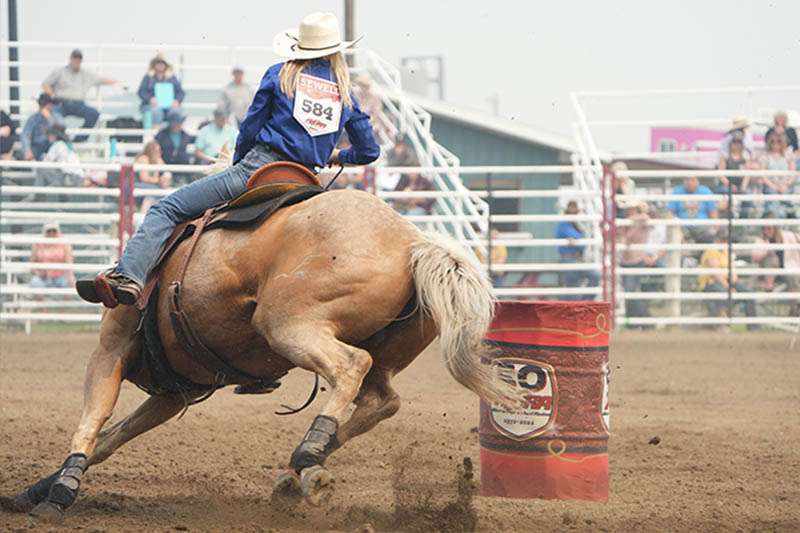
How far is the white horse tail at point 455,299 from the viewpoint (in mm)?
5035

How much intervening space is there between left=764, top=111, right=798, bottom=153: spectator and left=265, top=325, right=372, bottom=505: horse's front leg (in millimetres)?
12488

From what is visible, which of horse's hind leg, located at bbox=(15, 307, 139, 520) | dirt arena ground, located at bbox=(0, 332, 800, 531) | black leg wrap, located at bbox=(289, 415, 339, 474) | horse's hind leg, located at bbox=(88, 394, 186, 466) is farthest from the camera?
horse's hind leg, located at bbox=(88, 394, 186, 466)

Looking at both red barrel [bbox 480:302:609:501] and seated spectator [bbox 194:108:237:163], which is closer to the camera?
red barrel [bbox 480:302:609:501]

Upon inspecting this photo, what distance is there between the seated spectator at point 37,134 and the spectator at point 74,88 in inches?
36.0

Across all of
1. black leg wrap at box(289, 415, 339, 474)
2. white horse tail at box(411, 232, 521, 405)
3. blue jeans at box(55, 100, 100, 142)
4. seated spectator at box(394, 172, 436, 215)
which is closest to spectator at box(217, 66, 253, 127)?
blue jeans at box(55, 100, 100, 142)

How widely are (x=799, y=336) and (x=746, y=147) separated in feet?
9.36

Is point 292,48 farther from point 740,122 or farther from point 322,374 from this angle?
point 740,122

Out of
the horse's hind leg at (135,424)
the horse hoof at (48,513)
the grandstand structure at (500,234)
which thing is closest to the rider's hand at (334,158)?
the horse's hind leg at (135,424)

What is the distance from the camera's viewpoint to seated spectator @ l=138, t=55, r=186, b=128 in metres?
18.0

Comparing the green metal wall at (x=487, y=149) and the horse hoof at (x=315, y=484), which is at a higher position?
the green metal wall at (x=487, y=149)

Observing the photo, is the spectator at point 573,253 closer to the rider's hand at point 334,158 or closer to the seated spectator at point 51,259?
the seated spectator at point 51,259

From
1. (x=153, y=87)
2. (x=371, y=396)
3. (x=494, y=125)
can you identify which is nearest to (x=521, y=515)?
(x=371, y=396)

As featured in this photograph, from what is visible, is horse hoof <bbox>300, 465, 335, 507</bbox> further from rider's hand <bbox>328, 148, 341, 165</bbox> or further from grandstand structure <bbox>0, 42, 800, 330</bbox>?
grandstand structure <bbox>0, 42, 800, 330</bbox>

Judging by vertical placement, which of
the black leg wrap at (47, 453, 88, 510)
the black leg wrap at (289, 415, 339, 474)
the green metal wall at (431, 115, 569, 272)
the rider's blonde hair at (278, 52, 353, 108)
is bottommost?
the black leg wrap at (47, 453, 88, 510)
